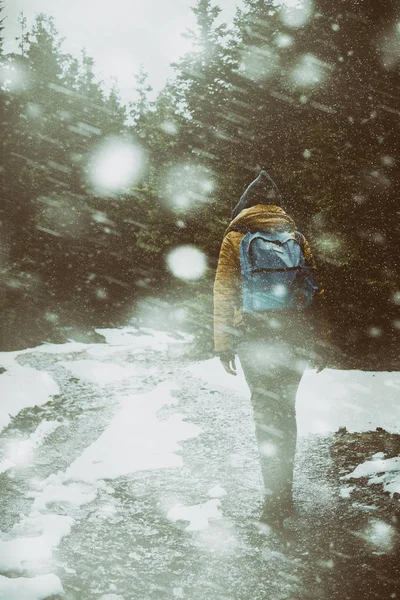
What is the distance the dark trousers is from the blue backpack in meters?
0.26

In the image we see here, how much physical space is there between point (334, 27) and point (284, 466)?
7.55m

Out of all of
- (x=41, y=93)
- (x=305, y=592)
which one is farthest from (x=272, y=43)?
(x=41, y=93)

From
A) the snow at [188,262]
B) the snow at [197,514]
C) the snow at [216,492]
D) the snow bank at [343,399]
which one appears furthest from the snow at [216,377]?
the snow at [197,514]

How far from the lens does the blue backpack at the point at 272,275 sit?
10.5 ft

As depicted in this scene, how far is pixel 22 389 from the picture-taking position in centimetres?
657

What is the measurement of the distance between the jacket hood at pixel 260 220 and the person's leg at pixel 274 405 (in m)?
0.81

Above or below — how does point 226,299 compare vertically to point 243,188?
above

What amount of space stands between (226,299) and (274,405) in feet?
2.71

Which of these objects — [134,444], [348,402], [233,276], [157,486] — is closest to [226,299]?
[233,276]

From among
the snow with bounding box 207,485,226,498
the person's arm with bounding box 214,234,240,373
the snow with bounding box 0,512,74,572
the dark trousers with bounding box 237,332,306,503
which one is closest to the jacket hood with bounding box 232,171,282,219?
the person's arm with bounding box 214,234,240,373

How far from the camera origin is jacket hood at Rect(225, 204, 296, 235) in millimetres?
3361

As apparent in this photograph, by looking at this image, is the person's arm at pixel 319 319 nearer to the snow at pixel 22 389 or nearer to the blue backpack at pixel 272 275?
the blue backpack at pixel 272 275

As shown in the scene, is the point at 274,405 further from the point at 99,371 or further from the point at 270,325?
the point at 99,371

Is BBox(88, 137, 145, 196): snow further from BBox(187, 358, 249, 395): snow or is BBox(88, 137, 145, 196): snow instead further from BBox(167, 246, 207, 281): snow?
BBox(187, 358, 249, 395): snow
